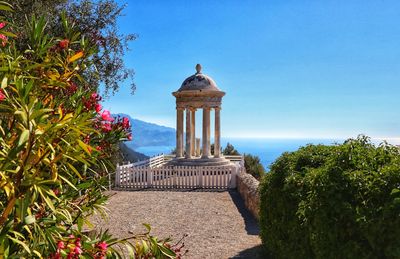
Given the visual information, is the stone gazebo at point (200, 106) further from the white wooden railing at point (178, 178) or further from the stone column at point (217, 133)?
the white wooden railing at point (178, 178)

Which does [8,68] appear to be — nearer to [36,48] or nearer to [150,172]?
[36,48]

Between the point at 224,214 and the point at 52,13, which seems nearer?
the point at 224,214

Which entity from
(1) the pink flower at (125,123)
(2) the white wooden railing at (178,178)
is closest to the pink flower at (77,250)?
(1) the pink flower at (125,123)

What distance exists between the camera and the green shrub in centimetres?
3008

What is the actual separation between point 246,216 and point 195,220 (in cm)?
180

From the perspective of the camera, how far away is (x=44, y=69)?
A: 4828 mm

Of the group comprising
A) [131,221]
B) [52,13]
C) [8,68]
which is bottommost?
[131,221]

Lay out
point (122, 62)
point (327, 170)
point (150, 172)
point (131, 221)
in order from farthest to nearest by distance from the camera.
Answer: point (150, 172), point (122, 62), point (131, 221), point (327, 170)

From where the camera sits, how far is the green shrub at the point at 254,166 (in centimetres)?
3008

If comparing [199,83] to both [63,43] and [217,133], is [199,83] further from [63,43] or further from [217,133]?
[63,43]

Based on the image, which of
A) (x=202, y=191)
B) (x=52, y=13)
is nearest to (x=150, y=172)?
(x=202, y=191)

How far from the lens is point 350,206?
172 inches

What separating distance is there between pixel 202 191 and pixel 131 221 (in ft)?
21.6

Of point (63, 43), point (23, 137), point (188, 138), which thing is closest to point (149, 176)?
point (188, 138)
